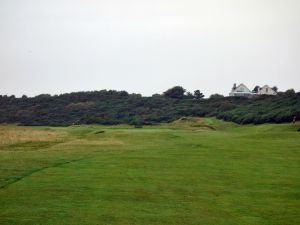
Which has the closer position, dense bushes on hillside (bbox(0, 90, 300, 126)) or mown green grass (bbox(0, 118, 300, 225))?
mown green grass (bbox(0, 118, 300, 225))

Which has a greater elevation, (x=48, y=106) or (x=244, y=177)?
(x=48, y=106)

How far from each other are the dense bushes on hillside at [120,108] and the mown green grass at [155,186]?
34601mm

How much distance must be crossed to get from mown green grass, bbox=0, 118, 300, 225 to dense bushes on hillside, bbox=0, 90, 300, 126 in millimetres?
34601

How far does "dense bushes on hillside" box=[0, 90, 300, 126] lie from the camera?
247ft

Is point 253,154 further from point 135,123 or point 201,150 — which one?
point 135,123

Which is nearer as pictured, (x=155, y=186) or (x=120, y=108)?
(x=155, y=186)

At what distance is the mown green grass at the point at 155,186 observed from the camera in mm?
13523

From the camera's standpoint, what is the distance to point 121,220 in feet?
42.7

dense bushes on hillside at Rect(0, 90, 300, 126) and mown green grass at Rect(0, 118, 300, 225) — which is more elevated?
dense bushes on hillside at Rect(0, 90, 300, 126)

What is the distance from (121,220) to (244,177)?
317 inches

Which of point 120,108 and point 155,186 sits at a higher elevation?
point 120,108

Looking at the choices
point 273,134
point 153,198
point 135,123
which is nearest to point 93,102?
point 135,123

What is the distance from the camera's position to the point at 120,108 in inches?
3957

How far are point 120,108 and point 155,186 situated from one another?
8306 cm
